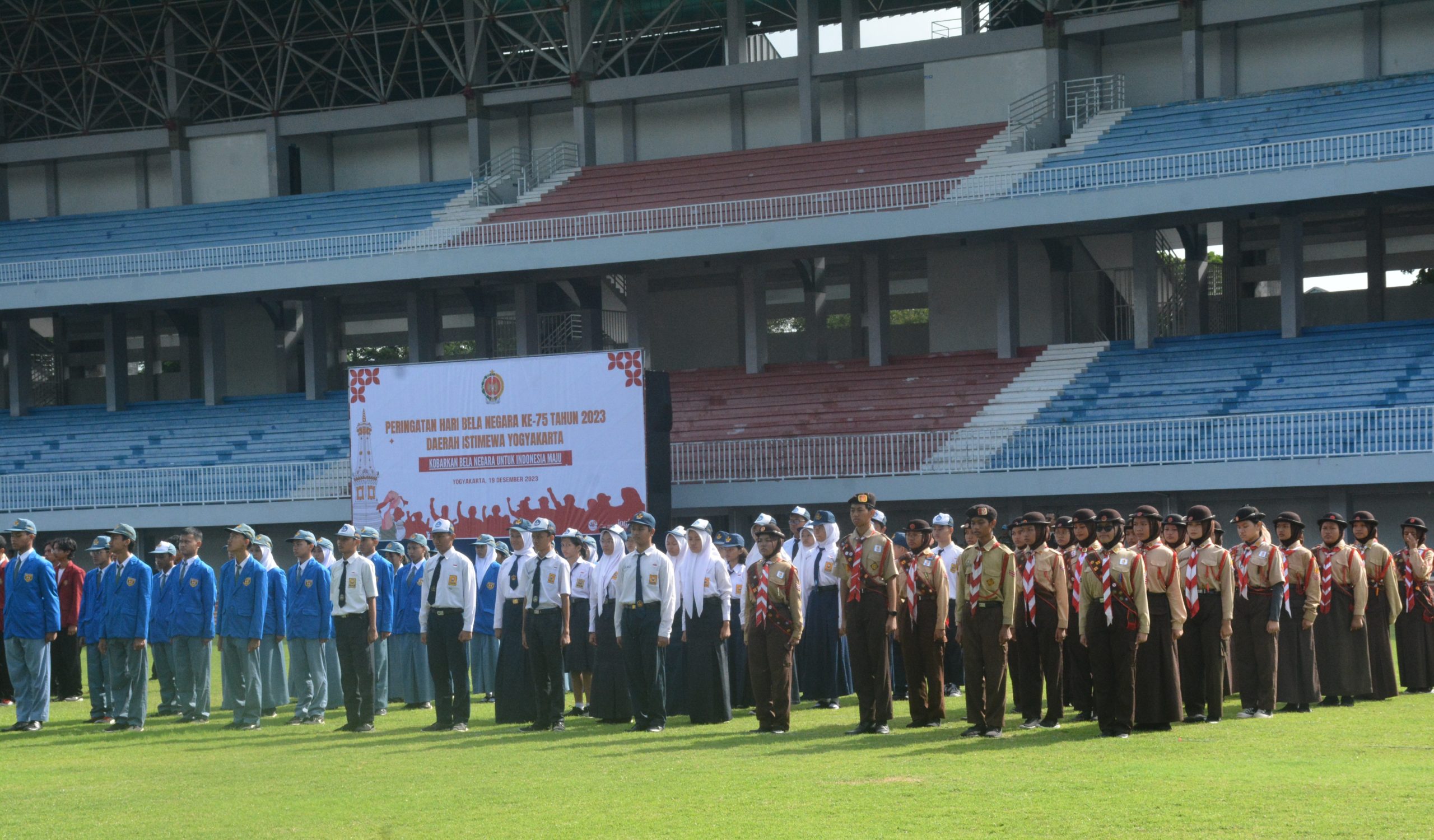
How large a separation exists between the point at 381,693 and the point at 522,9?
2367 cm

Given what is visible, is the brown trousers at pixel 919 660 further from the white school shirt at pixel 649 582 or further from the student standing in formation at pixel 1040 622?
the white school shirt at pixel 649 582

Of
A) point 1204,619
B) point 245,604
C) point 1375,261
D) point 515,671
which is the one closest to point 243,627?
point 245,604

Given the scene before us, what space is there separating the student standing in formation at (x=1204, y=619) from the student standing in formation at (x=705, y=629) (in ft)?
12.9

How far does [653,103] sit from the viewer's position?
3759 cm

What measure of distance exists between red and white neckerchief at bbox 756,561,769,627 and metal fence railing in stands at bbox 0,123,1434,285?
56.0 ft

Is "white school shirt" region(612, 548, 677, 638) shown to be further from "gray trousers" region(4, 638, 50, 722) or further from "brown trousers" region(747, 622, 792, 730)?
"gray trousers" region(4, 638, 50, 722)

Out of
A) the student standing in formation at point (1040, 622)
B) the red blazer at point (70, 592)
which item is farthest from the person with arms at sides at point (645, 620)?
the red blazer at point (70, 592)

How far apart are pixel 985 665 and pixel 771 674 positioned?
190 centimetres

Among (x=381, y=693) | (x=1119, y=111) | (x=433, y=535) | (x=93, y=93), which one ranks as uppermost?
(x=93, y=93)

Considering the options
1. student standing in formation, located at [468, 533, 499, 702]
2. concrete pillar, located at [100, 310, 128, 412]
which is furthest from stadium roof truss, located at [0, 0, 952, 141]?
student standing in formation, located at [468, 533, 499, 702]

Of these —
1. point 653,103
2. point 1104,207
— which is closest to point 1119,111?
point 1104,207

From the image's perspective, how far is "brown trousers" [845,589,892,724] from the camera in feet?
42.2

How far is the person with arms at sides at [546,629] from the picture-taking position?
47.1 feet

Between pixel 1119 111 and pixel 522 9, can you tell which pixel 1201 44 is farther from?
pixel 522 9
